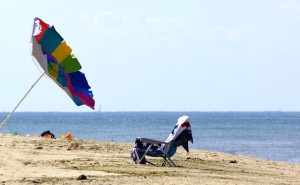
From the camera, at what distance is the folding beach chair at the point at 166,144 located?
484 inches

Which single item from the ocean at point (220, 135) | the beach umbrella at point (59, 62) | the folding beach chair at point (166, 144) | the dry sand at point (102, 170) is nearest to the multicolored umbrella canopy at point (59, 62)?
the beach umbrella at point (59, 62)

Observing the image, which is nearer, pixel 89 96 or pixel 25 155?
pixel 89 96

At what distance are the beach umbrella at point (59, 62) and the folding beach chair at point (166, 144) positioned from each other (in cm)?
148

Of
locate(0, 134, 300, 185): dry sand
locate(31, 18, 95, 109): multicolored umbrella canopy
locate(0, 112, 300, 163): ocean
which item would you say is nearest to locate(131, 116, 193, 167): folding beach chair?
locate(0, 134, 300, 185): dry sand

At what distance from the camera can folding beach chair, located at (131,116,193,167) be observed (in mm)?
12289

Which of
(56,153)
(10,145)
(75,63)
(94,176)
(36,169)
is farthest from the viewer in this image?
(10,145)

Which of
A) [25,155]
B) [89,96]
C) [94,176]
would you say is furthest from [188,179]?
[25,155]

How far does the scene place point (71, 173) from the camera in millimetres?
10305

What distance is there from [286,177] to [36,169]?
4.76 metres

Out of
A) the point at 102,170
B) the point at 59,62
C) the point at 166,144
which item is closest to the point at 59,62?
the point at 59,62

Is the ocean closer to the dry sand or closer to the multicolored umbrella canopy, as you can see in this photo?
the dry sand

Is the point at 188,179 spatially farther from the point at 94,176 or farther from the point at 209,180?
the point at 94,176

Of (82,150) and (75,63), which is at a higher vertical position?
(75,63)

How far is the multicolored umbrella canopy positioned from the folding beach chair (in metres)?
1.48
